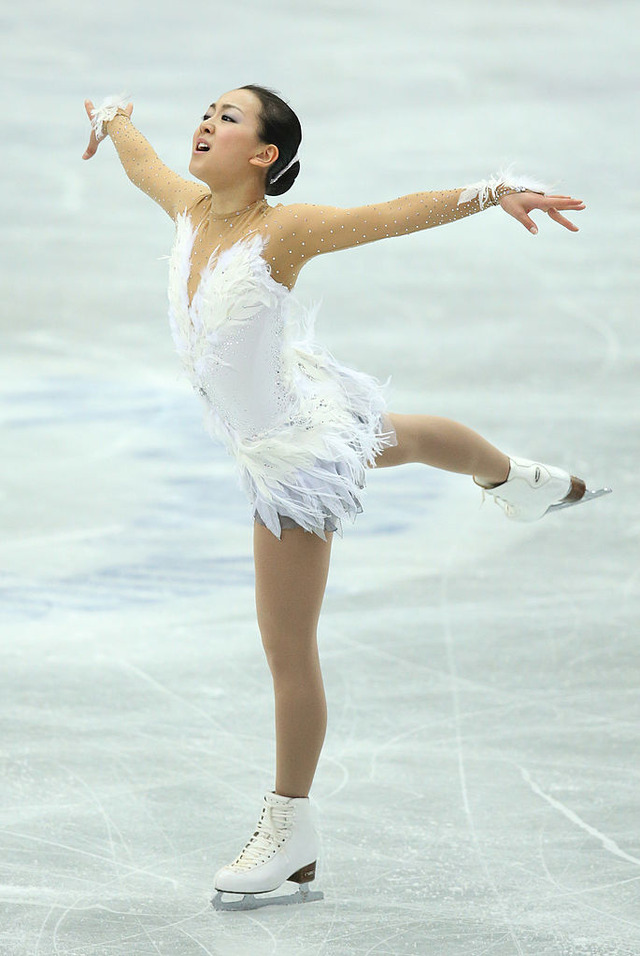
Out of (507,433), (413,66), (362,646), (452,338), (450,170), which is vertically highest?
(413,66)

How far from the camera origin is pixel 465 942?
2334 mm

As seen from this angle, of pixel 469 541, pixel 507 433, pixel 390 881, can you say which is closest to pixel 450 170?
pixel 507 433

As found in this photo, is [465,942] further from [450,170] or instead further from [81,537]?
[450,170]

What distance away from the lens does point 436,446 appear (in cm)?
272

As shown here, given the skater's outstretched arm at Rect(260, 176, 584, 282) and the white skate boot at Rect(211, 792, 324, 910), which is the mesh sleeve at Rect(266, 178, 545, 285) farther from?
the white skate boot at Rect(211, 792, 324, 910)

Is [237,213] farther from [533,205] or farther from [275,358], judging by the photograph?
[533,205]

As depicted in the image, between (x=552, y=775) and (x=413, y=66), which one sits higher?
(x=413, y=66)

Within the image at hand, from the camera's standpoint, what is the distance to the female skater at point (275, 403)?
2.42 metres

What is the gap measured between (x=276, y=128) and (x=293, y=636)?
38.2 inches

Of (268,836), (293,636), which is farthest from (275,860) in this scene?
(293,636)

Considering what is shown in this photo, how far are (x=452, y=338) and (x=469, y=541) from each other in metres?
1.78

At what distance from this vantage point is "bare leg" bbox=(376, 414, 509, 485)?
267cm

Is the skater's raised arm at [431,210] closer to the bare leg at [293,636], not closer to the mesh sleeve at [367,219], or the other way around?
the mesh sleeve at [367,219]

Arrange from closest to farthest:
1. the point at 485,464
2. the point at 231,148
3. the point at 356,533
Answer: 1. the point at 231,148
2. the point at 485,464
3. the point at 356,533
